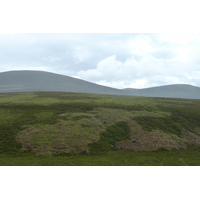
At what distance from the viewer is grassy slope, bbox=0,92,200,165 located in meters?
22.8

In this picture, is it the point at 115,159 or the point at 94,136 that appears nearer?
the point at 115,159

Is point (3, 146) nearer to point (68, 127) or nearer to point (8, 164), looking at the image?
point (8, 164)

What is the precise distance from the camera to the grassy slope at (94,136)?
2275cm

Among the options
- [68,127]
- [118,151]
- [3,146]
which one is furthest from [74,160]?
[3,146]

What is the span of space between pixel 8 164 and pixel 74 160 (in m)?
8.57

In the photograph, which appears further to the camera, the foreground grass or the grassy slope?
the grassy slope

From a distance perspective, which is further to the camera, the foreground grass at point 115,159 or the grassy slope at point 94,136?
the grassy slope at point 94,136

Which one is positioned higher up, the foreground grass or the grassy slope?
the grassy slope

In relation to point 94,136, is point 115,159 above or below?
below

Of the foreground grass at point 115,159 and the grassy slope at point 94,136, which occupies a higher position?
the grassy slope at point 94,136

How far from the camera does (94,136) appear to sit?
28.9m

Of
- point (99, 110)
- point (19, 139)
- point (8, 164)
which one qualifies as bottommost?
point (8, 164)

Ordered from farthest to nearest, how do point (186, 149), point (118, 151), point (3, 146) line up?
point (186, 149)
point (118, 151)
point (3, 146)

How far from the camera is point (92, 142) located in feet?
88.7
